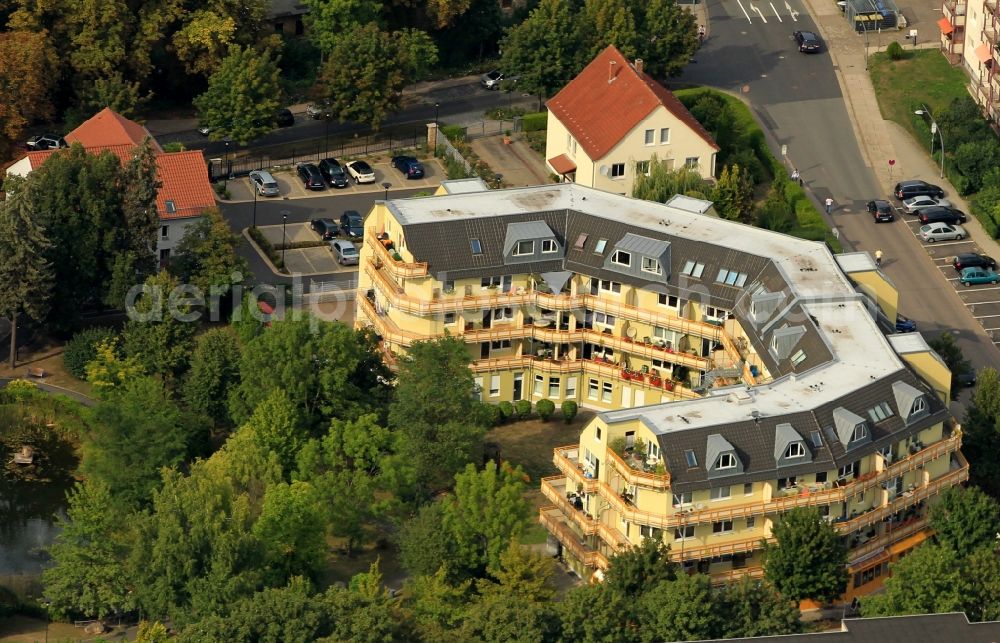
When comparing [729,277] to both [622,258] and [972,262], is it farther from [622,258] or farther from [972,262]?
[972,262]

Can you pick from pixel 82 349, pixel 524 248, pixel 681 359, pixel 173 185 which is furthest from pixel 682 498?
pixel 173 185

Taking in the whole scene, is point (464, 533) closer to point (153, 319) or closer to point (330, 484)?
point (330, 484)

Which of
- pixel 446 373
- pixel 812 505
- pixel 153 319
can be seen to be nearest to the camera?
pixel 812 505

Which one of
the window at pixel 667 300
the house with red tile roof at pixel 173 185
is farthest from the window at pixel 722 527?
the house with red tile roof at pixel 173 185

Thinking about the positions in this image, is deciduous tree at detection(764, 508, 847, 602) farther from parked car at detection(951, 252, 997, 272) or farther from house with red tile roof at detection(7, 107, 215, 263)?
house with red tile roof at detection(7, 107, 215, 263)

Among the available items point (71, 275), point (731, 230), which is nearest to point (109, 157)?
point (71, 275)

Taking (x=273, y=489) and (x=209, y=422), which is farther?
(x=209, y=422)

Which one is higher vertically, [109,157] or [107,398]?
[109,157]
